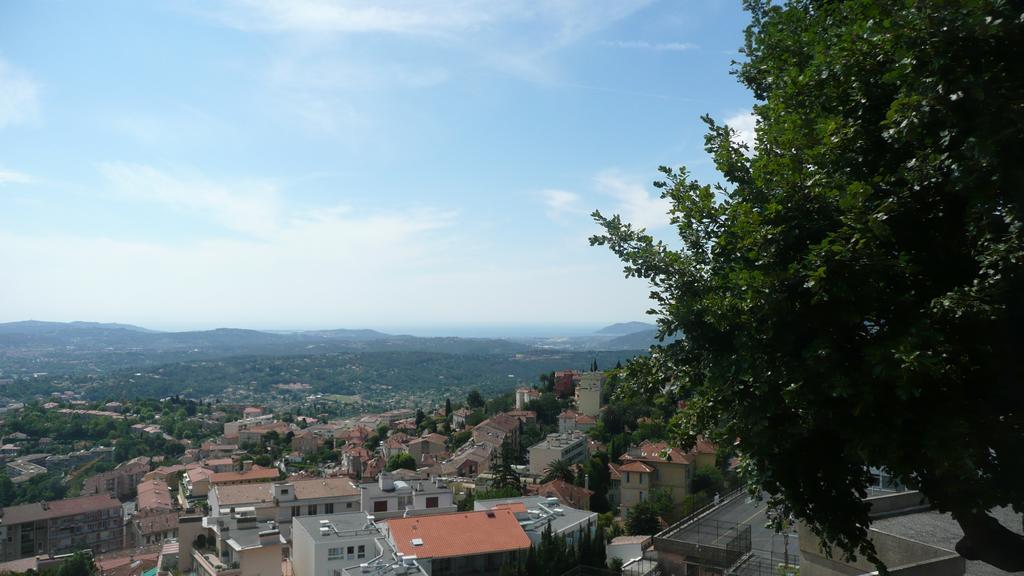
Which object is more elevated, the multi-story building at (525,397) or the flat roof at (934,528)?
the flat roof at (934,528)

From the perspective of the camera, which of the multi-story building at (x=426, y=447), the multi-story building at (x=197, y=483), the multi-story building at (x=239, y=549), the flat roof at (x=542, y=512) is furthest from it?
the multi-story building at (x=426, y=447)

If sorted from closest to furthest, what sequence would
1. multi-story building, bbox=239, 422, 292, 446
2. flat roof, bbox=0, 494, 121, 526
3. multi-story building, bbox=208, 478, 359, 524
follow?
1. multi-story building, bbox=208, 478, 359, 524
2. flat roof, bbox=0, 494, 121, 526
3. multi-story building, bbox=239, 422, 292, 446

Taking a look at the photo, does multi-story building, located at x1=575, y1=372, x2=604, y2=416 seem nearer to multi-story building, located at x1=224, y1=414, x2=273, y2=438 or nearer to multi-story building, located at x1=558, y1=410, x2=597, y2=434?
multi-story building, located at x1=558, y1=410, x2=597, y2=434

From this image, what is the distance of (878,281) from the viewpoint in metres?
3.35

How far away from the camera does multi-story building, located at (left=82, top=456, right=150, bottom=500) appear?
58.0 m

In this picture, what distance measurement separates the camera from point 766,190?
12.6 feet

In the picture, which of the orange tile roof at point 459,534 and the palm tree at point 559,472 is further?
the palm tree at point 559,472

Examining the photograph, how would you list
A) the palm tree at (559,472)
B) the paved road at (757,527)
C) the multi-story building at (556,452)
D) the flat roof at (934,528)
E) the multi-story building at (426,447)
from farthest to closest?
1. the multi-story building at (426,447)
2. the multi-story building at (556,452)
3. the palm tree at (559,472)
4. the paved road at (757,527)
5. the flat roof at (934,528)

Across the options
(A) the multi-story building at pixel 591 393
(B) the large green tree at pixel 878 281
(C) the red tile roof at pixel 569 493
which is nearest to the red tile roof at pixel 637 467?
(C) the red tile roof at pixel 569 493

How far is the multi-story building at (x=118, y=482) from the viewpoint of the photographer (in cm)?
5800

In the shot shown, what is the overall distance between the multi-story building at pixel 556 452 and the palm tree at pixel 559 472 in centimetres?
120

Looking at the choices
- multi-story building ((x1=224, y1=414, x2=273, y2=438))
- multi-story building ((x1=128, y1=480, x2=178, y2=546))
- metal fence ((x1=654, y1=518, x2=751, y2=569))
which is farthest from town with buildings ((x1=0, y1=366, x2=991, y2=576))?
multi-story building ((x1=224, y1=414, x2=273, y2=438))

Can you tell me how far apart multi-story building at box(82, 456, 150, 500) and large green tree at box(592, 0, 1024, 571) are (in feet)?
216

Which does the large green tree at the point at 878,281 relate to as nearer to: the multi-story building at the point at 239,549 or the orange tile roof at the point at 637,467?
the multi-story building at the point at 239,549
